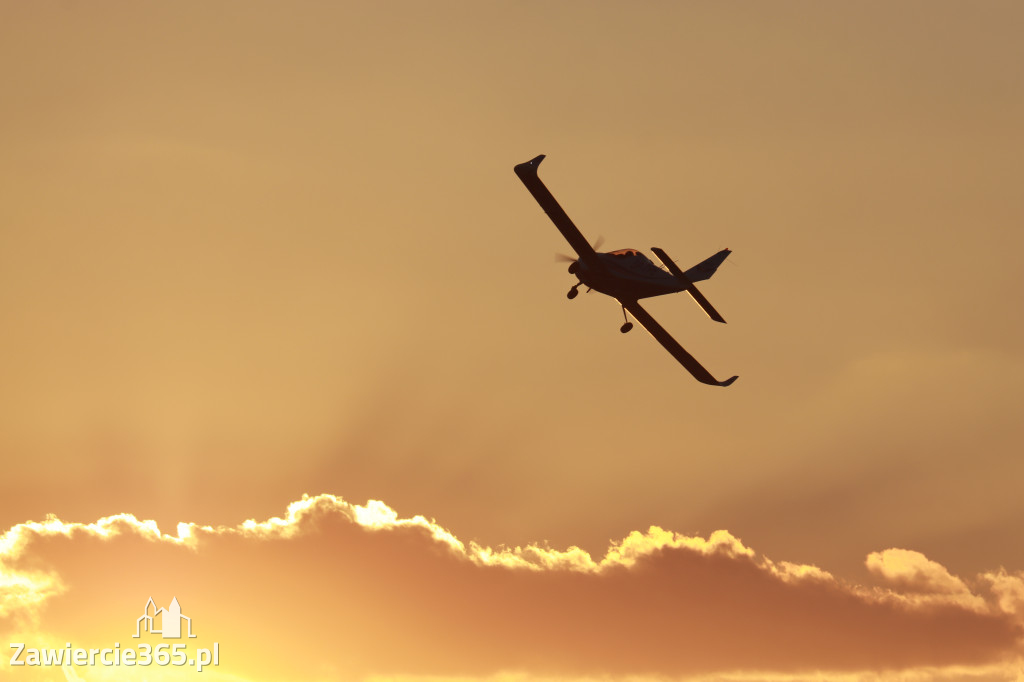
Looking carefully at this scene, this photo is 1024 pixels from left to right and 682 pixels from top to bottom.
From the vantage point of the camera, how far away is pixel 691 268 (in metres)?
80.3

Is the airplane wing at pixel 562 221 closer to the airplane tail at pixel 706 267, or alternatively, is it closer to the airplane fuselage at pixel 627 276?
the airplane fuselage at pixel 627 276

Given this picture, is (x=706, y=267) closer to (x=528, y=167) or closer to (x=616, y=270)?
(x=616, y=270)

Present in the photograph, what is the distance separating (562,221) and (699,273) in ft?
34.9

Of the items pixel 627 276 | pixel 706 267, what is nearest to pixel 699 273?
pixel 706 267

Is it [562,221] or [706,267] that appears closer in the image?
[562,221]

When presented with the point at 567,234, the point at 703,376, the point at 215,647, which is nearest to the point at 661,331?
the point at 703,376

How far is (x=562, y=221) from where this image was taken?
7381cm

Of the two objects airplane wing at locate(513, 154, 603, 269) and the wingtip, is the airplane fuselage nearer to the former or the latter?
airplane wing at locate(513, 154, 603, 269)

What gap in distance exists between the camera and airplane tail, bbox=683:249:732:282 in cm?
8000

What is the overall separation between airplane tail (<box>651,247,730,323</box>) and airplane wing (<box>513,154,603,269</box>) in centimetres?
332

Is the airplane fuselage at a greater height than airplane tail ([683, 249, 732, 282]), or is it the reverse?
airplane tail ([683, 249, 732, 282])

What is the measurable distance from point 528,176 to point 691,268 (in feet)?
41.1

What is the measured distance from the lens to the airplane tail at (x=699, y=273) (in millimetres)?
74688

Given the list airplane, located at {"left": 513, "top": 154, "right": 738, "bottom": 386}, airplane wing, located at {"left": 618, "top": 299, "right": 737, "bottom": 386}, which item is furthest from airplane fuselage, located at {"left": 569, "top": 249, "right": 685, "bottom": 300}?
airplane wing, located at {"left": 618, "top": 299, "right": 737, "bottom": 386}
